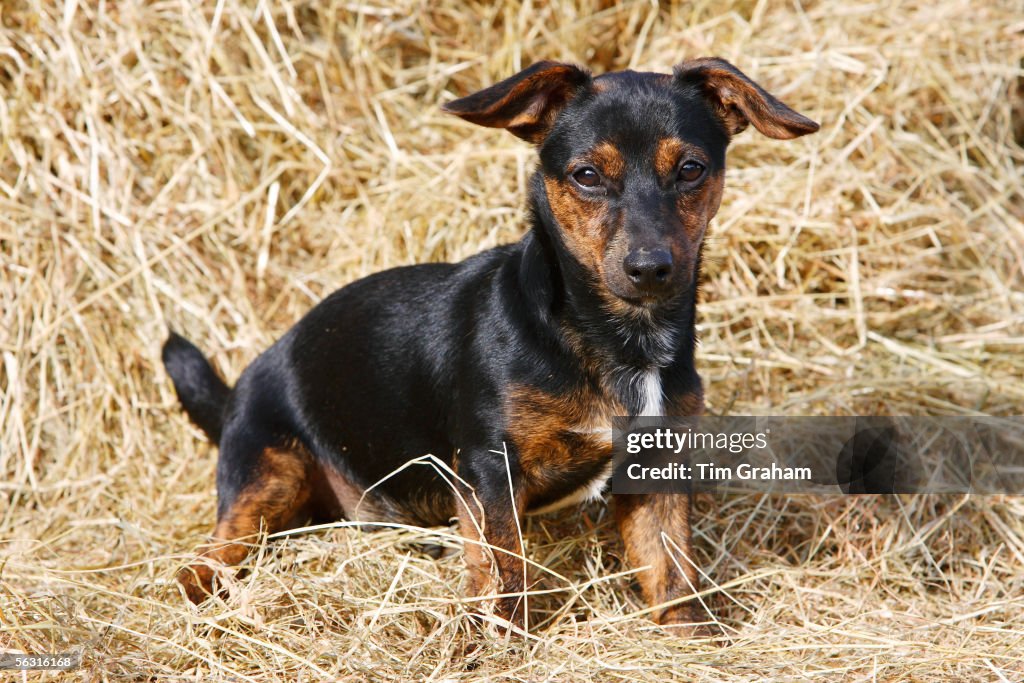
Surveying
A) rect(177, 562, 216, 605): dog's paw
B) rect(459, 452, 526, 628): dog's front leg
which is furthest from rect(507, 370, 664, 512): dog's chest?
rect(177, 562, 216, 605): dog's paw

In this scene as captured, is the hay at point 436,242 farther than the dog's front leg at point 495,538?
Yes

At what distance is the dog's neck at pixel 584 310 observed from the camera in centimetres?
371

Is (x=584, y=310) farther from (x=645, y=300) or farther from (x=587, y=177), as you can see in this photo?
(x=587, y=177)

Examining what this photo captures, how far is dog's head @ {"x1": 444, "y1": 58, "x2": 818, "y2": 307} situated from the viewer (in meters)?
3.40

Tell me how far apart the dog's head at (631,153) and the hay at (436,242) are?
131cm

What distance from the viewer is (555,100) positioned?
3.76 meters

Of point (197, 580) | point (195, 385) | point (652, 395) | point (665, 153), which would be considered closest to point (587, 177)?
point (665, 153)

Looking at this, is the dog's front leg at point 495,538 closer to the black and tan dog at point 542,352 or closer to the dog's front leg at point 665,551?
the black and tan dog at point 542,352

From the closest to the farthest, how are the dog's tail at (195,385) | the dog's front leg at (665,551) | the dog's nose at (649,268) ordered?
the dog's nose at (649,268)
the dog's front leg at (665,551)
the dog's tail at (195,385)

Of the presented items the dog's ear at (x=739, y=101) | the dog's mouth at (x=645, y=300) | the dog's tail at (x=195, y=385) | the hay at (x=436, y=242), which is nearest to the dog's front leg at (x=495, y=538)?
the hay at (x=436, y=242)

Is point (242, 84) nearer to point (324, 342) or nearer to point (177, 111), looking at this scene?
point (177, 111)

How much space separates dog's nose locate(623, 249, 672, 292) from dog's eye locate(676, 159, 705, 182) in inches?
14.4

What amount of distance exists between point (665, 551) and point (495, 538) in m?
0.70

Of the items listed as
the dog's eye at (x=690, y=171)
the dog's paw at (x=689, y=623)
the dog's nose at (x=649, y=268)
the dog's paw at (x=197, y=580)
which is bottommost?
the dog's paw at (x=689, y=623)
